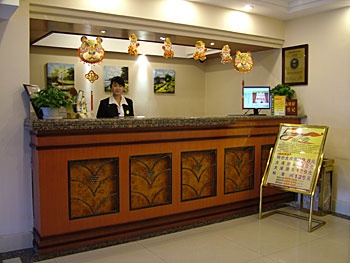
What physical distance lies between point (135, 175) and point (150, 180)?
198mm

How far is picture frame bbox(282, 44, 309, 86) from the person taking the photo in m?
5.09

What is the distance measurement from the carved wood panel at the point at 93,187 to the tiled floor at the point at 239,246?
0.40 meters

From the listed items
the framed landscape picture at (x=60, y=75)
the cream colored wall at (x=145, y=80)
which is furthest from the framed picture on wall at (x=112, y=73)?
the framed landscape picture at (x=60, y=75)

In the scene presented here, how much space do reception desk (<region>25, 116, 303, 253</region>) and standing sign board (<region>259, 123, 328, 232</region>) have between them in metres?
0.30

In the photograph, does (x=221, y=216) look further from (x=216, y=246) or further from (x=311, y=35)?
(x=311, y=35)

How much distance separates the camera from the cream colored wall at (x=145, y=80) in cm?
591

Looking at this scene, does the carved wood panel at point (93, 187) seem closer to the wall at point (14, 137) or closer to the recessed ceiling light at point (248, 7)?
the wall at point (14, 137)

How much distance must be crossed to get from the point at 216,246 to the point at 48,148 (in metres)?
1.89

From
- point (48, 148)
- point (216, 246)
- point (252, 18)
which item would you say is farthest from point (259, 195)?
point (48, 148)

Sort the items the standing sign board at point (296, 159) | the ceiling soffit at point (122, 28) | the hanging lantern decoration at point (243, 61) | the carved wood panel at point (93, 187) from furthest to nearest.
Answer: the hanging lantern decoration at point (243, 61) < the standing sign board at point (296, 159) < the ceiling soffit at point (122, 28) < the carved wood panel at point (93, 187)

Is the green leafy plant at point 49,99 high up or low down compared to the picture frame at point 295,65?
down

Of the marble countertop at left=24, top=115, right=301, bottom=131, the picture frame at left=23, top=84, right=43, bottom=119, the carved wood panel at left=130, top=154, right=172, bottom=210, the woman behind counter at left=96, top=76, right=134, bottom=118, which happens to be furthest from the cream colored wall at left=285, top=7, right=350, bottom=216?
the picture frame at left=23, top=84, right=43, bottom=119

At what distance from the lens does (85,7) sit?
3674mm

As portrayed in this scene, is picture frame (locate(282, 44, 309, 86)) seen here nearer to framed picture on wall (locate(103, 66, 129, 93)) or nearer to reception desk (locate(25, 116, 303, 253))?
reception desk (locate(25, 116, 303, 253))
